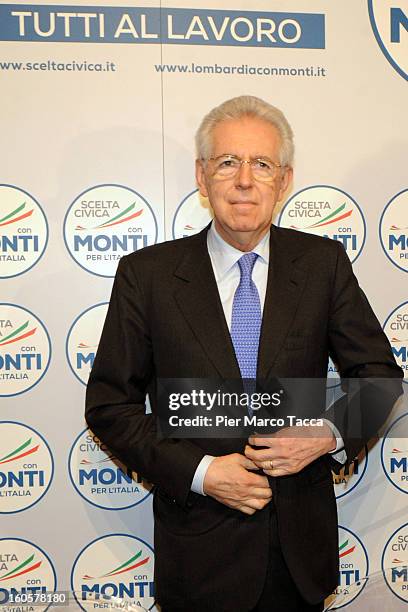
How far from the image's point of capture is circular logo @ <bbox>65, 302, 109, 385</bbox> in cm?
226

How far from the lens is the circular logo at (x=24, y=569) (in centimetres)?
228

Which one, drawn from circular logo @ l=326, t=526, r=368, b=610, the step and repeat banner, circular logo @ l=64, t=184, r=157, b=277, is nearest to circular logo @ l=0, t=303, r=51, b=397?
the step and repeat banner

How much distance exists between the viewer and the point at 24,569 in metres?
2.29

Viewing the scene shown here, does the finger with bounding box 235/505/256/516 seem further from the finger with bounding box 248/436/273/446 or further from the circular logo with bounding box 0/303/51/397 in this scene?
the circular logo with bounding box 0/303/51/397

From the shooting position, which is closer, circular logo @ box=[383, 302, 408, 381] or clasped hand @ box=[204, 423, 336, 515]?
clasped hand @ box=[204, 423, 336, 515]

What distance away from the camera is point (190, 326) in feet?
5.57

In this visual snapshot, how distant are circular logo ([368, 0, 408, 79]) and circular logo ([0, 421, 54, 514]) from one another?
1907mm

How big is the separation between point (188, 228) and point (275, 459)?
1008mm

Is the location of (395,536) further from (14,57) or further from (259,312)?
(14,57)

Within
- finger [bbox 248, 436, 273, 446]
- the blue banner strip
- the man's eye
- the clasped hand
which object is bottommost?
the clasped hand

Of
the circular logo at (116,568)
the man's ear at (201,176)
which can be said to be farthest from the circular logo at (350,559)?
the man's ear at (201,176)

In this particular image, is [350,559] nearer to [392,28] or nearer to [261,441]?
[261,441]

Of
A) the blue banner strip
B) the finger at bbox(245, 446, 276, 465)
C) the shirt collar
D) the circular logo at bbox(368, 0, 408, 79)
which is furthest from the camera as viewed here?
the circular logo at bbox(368, 0, 408, 79)

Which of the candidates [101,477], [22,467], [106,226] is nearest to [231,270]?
[106,226]
